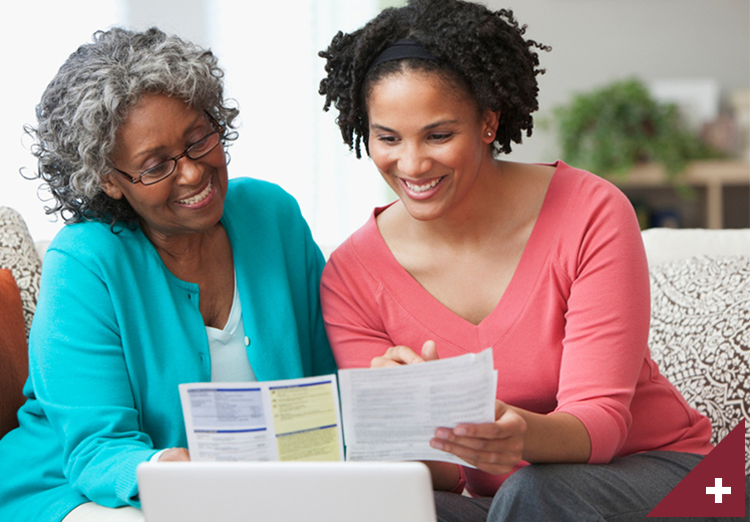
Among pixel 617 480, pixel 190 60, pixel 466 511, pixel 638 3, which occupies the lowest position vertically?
pixel 466 511

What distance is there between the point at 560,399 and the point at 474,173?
0.42m

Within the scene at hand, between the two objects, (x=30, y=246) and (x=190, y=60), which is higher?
(x=190, y=60)

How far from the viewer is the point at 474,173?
1405 mm

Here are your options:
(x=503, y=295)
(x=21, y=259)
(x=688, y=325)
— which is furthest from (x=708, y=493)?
(x=21, y=259)

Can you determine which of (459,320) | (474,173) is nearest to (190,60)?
(474,173)

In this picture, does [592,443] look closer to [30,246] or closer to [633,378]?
[633,378]

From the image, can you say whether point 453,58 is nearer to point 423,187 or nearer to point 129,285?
point 423,187

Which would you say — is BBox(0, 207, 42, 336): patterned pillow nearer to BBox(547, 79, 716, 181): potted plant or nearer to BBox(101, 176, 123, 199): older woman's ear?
BBox(101, 176, 123, 199): older woman's ear

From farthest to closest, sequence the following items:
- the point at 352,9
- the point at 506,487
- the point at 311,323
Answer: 1. the point at 352,9
2. the point at 311,323
3. the point at 506,487

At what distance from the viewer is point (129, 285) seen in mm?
1442

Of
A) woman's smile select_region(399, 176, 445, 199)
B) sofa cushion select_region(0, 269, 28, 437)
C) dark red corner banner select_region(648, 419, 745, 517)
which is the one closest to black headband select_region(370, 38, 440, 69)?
woman's smile select_region(399, 176, 445, 199)

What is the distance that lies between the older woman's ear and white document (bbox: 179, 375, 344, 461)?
57cm

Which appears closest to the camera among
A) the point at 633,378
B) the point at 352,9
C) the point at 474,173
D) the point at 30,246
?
the point at 633,378

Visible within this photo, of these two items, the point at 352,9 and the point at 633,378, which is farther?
the point at 352,9
